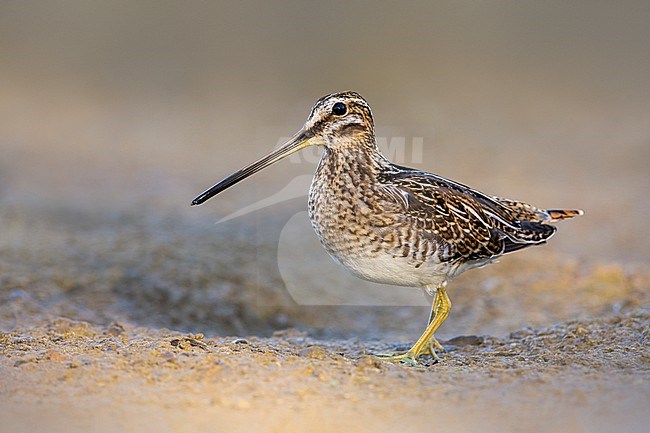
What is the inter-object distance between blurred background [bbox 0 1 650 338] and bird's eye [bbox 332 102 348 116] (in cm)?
266

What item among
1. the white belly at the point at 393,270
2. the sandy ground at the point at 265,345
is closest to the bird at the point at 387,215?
the white belly at the point at 393,270

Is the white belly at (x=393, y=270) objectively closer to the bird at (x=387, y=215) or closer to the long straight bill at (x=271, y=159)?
the bird at (x=387, y=215)

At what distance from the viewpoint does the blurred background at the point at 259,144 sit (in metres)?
8.99

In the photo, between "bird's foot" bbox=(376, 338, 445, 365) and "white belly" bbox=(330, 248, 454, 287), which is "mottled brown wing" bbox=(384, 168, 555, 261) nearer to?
"white belly" bbox=(330, 248, 454, 287)

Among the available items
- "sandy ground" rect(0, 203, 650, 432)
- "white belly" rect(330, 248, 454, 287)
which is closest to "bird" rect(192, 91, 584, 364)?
"white belly" rect(330, 248, 454, 287)

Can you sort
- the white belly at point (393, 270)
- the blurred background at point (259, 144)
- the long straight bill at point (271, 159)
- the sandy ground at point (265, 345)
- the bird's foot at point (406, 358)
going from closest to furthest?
the sandy ground at point (265, 345) → the white belly at point (393, 270) → the bird's foot at point (406, 358) → the long straight bill at point (271, 159) → the blurred background at point (259, 144)

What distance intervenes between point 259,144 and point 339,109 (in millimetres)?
9314

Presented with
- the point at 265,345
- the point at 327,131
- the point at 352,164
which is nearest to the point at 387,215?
the point at 352,164

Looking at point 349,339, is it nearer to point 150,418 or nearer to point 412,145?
point 150,418

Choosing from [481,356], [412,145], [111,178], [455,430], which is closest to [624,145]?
[412,145]

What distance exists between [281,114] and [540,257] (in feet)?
27.6

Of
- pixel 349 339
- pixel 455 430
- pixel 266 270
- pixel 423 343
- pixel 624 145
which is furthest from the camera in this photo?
pixel 624 145

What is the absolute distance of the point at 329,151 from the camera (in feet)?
22.1

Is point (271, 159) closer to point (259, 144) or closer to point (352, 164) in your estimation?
point (352, 164)
